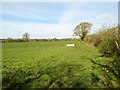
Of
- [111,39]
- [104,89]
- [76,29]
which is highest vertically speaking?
[76,29]

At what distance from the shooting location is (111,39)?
1299 cm

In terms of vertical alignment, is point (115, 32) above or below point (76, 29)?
below

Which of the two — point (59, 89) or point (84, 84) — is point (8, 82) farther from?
point (84, 84)

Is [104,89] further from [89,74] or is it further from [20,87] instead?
[20,87]

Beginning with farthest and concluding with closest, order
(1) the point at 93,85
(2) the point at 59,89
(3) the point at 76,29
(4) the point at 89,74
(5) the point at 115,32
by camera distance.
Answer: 1. (3) the point at 76,29
2. (5) the point at 115,32
3. (4) the point at 89,74
4. (1) the point at 93,85
5. (2) the point at 59,89

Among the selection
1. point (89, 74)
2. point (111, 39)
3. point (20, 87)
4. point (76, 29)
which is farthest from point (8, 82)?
point (76, 29)

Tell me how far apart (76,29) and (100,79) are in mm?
73181

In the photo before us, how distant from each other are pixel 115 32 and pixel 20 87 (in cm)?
936

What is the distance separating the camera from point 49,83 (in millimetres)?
6535

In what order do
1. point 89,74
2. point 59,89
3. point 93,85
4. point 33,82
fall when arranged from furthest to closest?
point 89,74, point 33,82, point 93,85, point 59,89

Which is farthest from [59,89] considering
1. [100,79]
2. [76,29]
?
[76,29]

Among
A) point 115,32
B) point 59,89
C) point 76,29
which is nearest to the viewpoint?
point 59,89

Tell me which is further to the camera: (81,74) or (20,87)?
(81,74)

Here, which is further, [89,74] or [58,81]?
[89,74]
